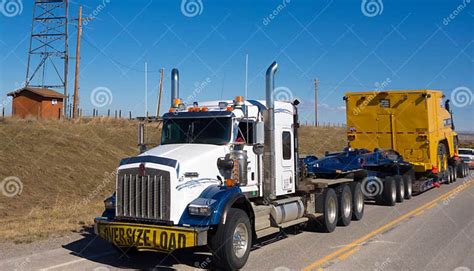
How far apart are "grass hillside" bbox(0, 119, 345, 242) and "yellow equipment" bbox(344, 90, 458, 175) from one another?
10.3 meters

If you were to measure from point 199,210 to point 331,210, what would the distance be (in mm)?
5184

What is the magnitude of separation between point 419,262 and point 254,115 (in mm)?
3898

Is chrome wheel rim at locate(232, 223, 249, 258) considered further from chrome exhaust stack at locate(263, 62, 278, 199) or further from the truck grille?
chrome exhaust stack at locate(263, 62, 278, 199)

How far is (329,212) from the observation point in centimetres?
1150

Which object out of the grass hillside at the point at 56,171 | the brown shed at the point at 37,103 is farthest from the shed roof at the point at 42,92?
the grass hillside at the point at 56,171

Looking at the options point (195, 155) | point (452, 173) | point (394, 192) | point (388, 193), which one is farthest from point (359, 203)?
point (452, 173)

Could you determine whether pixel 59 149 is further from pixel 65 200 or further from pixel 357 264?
pixel 357 264

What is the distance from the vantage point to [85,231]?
11.0m

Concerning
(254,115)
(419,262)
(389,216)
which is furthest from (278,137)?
(389,216)

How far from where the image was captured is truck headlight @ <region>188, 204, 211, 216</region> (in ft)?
24.0

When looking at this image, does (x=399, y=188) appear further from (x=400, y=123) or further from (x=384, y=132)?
(x=400, y=123)

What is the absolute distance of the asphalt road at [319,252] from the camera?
7992 millimetres

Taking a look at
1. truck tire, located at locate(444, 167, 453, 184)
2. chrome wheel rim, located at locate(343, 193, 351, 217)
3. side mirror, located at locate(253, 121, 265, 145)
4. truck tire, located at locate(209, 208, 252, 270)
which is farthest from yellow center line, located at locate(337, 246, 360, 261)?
truck tire, located at locate(444, 167, 453, 184)

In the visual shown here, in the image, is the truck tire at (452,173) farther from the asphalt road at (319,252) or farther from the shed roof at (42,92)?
the shed roof at (42,92)
